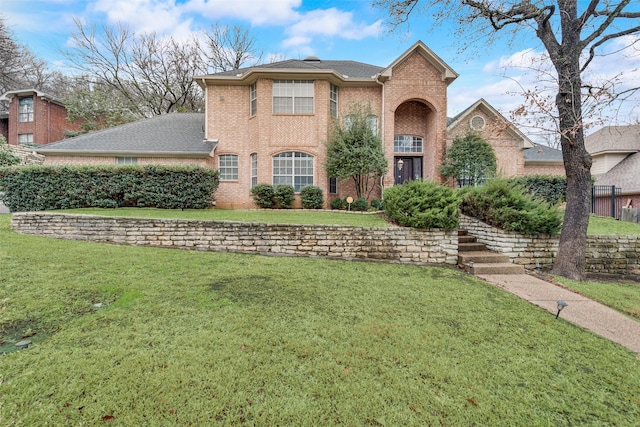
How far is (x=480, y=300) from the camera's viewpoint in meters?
4.57

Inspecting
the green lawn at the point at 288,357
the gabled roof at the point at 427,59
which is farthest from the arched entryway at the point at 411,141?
the green lawn at the point at 288,357

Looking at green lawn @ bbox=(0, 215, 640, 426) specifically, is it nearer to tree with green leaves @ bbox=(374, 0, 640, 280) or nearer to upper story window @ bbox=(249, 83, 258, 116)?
tree with green leaves @ bbox=(374, 0, 640, 280)

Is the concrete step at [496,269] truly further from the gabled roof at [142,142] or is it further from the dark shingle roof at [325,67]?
the gabled roof at [142,142]

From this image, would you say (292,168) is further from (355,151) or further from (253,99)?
(253,99)

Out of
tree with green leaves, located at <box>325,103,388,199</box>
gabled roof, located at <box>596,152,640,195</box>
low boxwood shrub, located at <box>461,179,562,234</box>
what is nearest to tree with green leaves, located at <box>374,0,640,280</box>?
low boxwood shrub, located at <box>461,179,562,234</box>

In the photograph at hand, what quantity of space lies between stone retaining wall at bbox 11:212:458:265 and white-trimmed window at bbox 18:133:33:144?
24.7 metres

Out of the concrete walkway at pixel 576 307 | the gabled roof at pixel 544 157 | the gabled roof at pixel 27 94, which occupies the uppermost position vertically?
the gabled roof at pixel 27 94

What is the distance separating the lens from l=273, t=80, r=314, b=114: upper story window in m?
13.0

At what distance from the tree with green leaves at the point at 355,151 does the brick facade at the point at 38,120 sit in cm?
2517

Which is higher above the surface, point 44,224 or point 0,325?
point 44,224

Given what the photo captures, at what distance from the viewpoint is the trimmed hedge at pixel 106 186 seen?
9.12 meters

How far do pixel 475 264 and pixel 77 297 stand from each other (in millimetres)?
7540

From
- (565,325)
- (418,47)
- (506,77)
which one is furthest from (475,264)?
(418,47)

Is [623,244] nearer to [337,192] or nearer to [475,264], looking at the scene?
[475,264]
